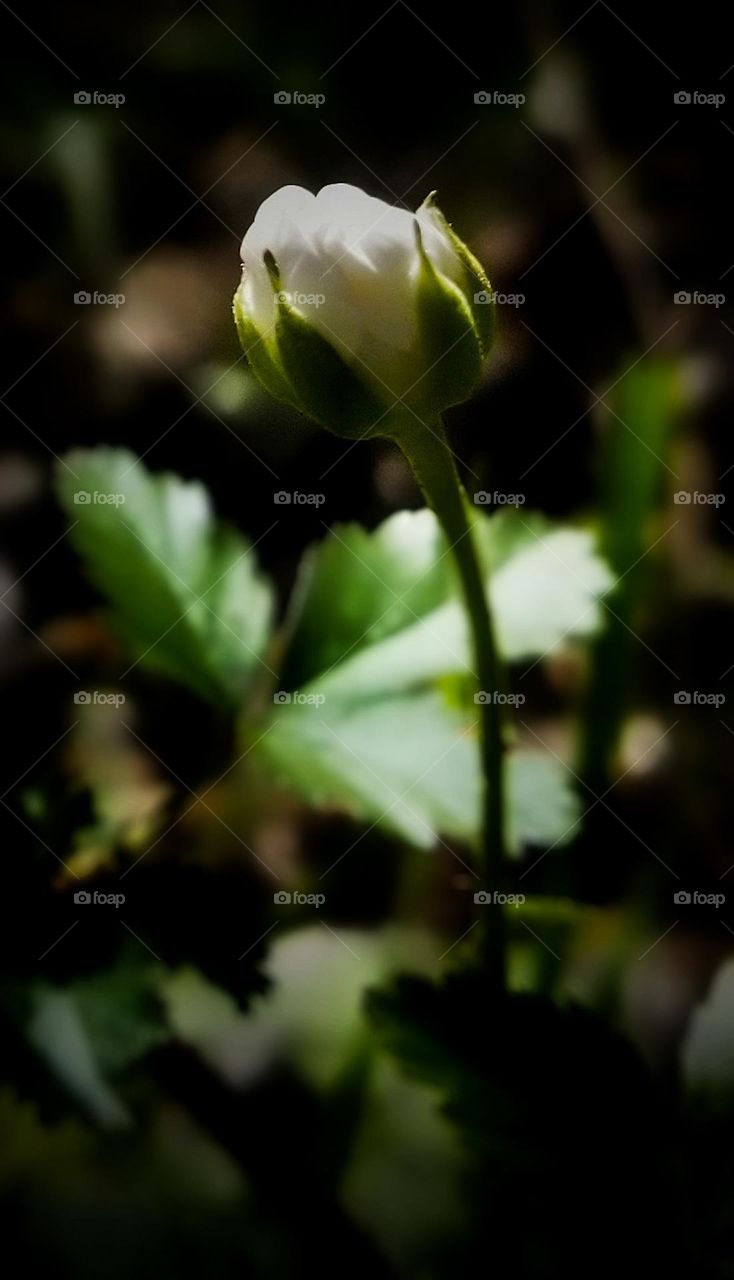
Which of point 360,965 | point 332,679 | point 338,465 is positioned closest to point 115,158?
point 338,465

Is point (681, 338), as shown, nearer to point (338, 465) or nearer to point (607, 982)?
point (338, 465)

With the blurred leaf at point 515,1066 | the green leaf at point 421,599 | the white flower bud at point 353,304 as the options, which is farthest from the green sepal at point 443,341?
the blurred leaf at point 515,1066

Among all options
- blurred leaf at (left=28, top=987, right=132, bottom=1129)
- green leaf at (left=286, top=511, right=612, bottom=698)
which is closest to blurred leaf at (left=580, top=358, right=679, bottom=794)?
green leaf at (left=286, top=511, right=612, bottom=698)

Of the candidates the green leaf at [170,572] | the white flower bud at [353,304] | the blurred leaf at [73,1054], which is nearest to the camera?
the white flower bud at [353,304]

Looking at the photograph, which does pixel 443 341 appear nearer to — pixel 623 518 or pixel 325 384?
pixel 325 384

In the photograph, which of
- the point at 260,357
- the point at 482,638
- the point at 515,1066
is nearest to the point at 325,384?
the point at 260,357

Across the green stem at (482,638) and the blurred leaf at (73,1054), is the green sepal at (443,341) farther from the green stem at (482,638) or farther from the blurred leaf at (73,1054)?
the blurred leaf at (73,1054)
